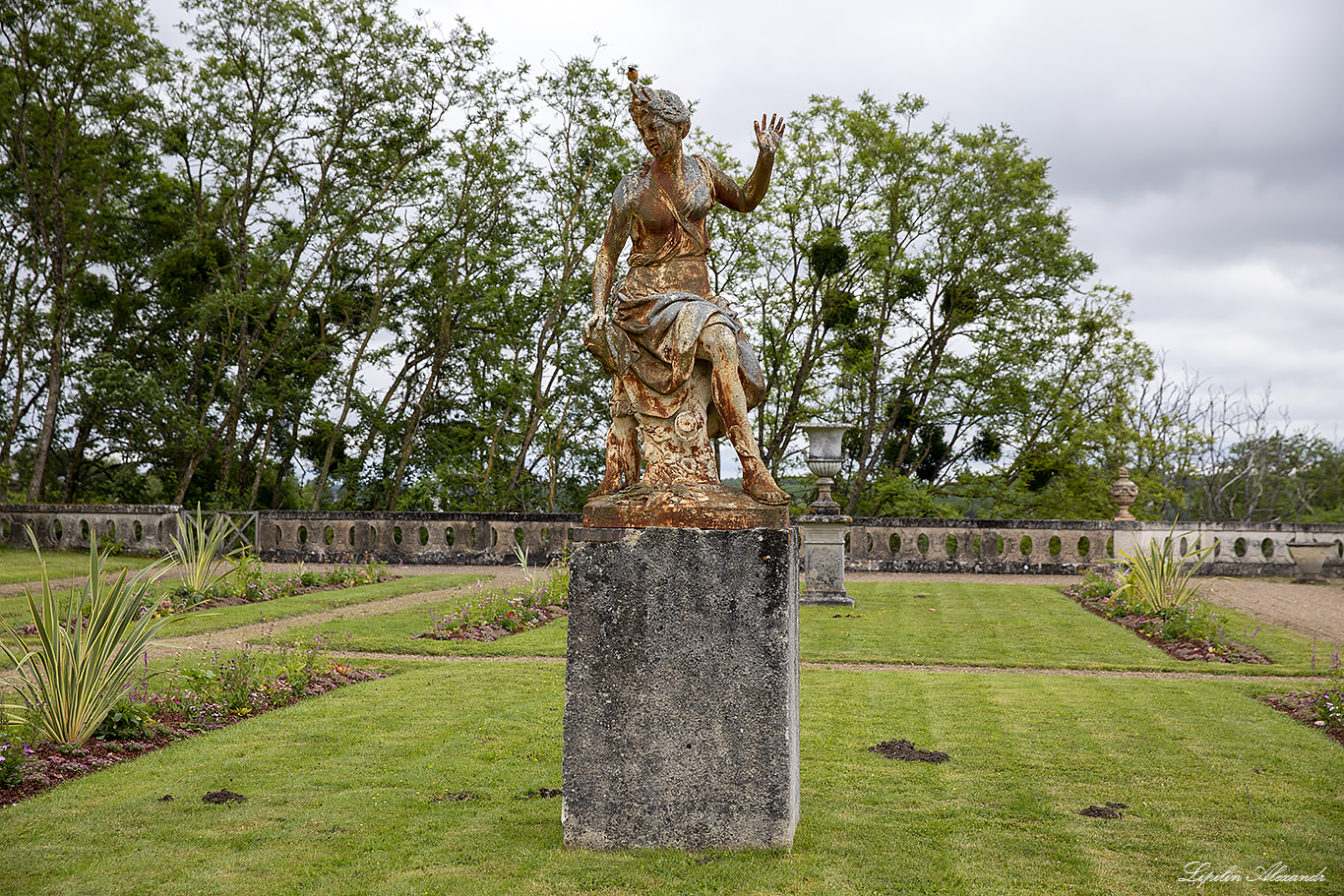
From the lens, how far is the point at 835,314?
89.5 feet

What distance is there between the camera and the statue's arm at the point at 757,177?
4562 millimetres

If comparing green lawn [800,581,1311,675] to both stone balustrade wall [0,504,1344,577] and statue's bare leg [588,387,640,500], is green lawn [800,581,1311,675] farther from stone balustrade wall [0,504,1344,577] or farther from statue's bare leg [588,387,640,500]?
statue's bare leg [588,387,640,500]

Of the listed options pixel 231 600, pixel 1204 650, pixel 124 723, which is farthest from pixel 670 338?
pixel 231 600

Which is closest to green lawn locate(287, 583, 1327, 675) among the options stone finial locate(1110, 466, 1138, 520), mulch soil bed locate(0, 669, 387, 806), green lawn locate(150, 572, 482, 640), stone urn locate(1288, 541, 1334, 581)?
green lawn locate(150, 572, 482, 640)

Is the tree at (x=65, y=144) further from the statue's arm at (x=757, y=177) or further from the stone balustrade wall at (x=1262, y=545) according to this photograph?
the stone balustrade wall at (x=1262, y=545)

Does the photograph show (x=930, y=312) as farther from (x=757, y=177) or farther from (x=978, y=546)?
(x=757, y=177)

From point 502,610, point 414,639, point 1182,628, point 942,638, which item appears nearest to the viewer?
point 414,639

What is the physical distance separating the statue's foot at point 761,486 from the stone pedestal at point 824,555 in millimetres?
9533

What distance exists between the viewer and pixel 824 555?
13.9 m

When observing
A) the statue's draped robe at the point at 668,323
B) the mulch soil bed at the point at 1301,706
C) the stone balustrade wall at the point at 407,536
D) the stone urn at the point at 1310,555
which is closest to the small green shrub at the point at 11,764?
the statue's draped robe at the point at 668,323

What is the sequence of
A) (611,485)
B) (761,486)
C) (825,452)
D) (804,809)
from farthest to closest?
(825,452) → (804,809) → (611,485) → (761,486)

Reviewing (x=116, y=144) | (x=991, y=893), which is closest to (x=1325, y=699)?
(x=991, y=893)

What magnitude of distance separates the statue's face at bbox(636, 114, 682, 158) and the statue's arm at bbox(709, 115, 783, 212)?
11.3 inches

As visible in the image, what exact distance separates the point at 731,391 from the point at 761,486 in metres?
0.47
